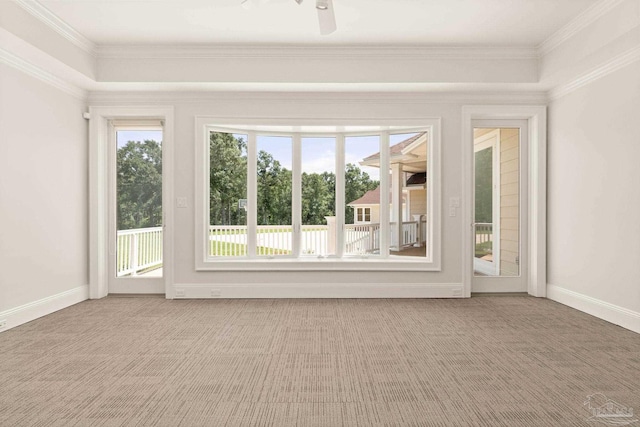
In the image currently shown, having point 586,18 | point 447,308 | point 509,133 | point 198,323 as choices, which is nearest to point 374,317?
point 447,308

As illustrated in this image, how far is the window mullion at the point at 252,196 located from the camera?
16.9 ft

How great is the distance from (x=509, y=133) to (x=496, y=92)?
57cm

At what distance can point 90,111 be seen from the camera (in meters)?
4.80

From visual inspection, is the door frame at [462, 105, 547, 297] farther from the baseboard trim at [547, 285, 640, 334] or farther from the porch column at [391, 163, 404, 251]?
the porch column at [391, 163, 404, 251]

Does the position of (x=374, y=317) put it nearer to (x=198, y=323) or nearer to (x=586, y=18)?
(x=198, y=323)

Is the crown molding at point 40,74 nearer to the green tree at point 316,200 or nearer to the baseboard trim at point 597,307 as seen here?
the green tree at point 316,200

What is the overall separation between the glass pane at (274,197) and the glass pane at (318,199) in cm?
21

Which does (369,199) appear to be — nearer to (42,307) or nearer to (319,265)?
(319,265)

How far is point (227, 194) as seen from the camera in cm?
511

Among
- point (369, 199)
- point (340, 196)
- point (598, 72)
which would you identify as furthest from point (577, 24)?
point (340, 196)

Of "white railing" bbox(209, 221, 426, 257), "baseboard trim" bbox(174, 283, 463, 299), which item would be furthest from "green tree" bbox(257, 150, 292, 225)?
"baseboard trim" bbox(174, 283, 463, 299)

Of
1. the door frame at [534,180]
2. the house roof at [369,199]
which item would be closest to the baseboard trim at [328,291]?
the door frame at [534,180]

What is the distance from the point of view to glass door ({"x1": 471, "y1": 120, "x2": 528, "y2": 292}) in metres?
5.01

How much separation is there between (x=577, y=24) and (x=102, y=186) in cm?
547
